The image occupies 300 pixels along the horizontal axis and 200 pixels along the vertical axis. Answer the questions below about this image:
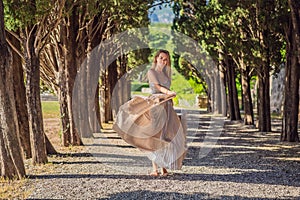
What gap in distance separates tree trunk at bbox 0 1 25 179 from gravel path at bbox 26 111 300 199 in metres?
0.44

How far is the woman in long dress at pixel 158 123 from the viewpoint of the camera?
9383 mm

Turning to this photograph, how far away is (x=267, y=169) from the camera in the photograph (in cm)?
1087

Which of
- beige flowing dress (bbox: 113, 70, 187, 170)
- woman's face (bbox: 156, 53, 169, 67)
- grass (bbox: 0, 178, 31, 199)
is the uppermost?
woman's face (bbox: 156, 53, 169, 67)

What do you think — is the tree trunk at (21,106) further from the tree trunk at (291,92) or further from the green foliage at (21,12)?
the tree trunk at (291,92)

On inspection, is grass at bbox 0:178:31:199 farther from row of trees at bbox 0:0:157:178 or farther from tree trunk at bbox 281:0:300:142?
tree trunk at bbox 281:0:300:142

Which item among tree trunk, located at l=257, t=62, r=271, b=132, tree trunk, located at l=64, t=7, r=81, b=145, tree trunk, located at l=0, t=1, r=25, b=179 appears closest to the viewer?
tree trunk, located at l=0, t=1, r=25, b=179

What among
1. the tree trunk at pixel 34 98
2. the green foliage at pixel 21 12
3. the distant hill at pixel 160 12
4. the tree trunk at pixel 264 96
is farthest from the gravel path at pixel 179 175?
the distant hill at pixel 160 12

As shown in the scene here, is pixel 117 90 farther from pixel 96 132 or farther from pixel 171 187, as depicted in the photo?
pixel 171 187

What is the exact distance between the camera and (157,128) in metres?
9.52

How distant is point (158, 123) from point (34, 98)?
11.5ft

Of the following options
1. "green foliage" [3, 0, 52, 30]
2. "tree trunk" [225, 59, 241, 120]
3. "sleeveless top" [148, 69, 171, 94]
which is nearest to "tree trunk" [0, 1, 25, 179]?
"green foliage" [3, 0, 52, 30]

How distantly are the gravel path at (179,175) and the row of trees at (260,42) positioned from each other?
2360mm

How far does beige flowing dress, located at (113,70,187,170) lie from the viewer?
941cm

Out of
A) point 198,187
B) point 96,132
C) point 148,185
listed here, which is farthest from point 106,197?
point 96,132
